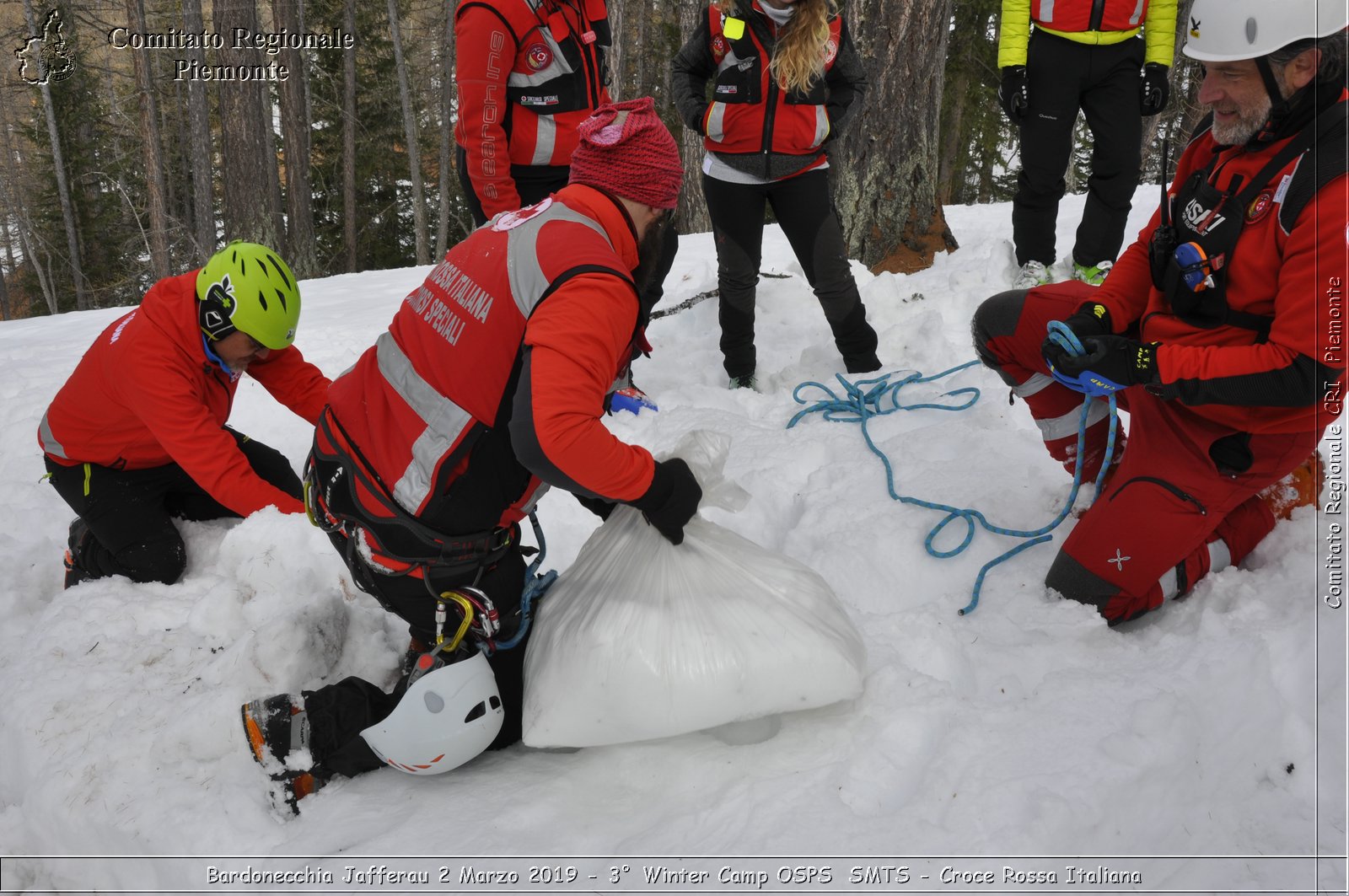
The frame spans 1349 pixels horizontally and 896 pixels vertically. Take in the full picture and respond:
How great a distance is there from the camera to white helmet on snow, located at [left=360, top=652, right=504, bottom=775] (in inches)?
71.6

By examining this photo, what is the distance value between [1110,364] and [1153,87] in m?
2.56

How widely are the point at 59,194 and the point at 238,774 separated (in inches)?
841

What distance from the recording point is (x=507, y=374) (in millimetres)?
1707

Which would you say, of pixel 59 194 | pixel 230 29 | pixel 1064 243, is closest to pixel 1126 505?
pixel 1064 243

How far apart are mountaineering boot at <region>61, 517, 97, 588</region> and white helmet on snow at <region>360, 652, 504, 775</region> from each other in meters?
1.63

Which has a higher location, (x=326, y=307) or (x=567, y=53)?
(x=567, y=53)

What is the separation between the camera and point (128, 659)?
239cm

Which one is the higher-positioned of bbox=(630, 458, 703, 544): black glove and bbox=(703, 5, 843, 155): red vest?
bbox=(703, 5, 843, 155): red vest

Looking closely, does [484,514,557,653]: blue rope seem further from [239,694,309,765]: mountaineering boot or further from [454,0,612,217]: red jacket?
[454,0,612,217]: red jacket

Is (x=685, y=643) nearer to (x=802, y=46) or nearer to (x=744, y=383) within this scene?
(x=744, y=383)

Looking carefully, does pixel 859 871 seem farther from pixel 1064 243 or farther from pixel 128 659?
pixel 1064 243

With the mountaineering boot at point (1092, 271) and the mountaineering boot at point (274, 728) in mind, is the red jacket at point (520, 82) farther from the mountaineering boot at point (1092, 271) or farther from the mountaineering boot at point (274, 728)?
the mountaineering boot at point (1092, 271)

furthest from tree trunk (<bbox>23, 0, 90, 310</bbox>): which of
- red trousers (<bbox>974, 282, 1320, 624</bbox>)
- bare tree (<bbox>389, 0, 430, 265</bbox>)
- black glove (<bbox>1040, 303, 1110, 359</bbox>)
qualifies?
red trousers (<bbox>974, 282, 1320, 624</bbox>)

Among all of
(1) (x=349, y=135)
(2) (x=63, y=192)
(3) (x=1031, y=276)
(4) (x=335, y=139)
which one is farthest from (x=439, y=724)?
(2) (x=63, y=192)
